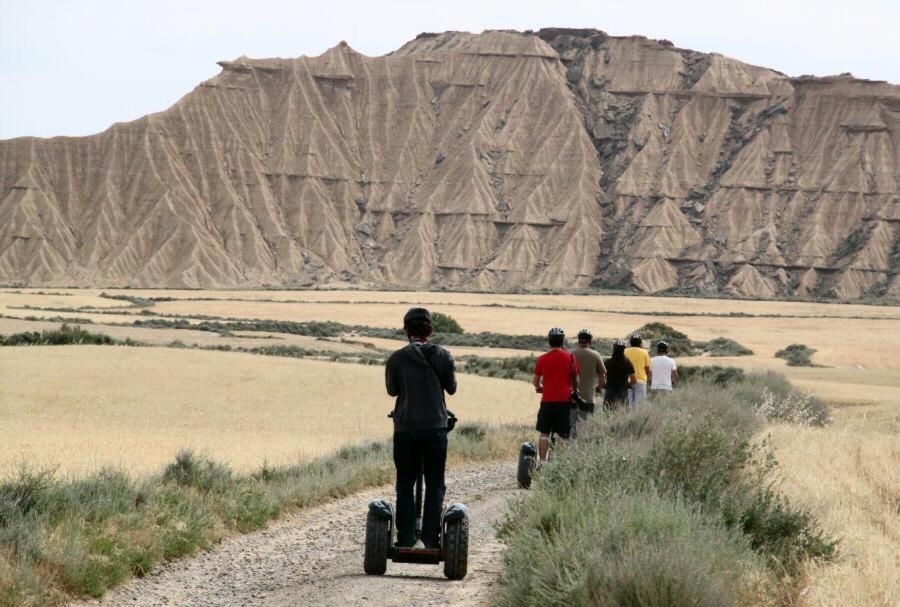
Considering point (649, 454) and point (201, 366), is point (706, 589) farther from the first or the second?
point (201, 366)

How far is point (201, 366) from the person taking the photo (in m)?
39.0

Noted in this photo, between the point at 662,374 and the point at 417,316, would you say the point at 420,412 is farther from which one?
the point at 662,374

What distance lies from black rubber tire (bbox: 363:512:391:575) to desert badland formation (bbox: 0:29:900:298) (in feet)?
316

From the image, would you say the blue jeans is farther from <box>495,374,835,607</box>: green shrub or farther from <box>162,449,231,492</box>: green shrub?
<box>162,449,231,492</box>: green shrub

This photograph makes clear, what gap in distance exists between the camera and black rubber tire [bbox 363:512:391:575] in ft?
29.7

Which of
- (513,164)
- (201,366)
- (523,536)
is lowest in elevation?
(201,366)

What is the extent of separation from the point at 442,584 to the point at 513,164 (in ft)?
379

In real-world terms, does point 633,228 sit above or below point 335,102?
below

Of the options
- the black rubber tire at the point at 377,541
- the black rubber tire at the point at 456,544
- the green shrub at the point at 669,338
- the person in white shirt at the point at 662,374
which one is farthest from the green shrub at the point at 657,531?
the green shrub at the point at 669,338

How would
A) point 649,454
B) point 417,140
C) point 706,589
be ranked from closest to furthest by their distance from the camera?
1. point 706,589
2. point 649,454
3. point 417,140

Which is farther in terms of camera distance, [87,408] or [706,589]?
[87,408]

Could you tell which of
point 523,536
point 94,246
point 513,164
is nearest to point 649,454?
point 523,536

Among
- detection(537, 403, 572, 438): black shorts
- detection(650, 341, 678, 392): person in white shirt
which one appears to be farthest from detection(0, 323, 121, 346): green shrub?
detection(537, 403, 572, 438): black shorts

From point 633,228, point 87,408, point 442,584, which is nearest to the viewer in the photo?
point 442,584
